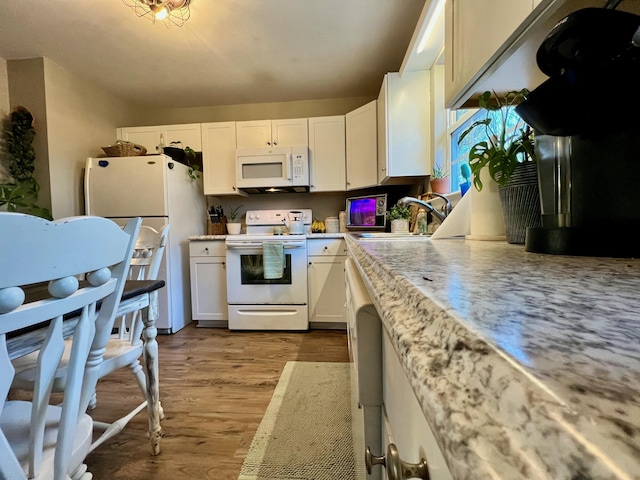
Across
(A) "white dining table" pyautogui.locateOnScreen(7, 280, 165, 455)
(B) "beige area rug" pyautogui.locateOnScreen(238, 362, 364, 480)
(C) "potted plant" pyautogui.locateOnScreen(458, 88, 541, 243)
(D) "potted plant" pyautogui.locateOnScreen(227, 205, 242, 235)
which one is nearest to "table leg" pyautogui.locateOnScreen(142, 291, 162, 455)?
(A) "white dining table" pyautogui.locateOnScreen(7, 280, 165, 455)

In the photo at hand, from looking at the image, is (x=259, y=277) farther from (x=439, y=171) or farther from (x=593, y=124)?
(x=593, y=124)

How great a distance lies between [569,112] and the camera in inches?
21.8

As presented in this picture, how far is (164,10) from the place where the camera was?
5.67ft

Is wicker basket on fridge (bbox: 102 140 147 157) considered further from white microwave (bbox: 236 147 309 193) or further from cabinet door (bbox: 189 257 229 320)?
cabinet door (bbox: 189 257 229 320)

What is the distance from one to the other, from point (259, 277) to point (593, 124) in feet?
7.91

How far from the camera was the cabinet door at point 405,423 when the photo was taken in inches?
9.7

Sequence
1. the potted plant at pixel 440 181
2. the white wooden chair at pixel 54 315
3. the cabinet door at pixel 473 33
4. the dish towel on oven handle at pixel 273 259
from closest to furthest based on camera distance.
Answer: the white wooden chair at pixel 54 315 < the cabinet door at pixel 473 33 < the potted plant at pixel 440 181 < the dish towel on oven handle at pixel 273 259

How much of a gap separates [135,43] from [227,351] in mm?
2448

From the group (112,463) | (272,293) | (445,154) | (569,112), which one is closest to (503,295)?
(569,112)

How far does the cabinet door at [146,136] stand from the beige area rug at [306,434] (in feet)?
8.92

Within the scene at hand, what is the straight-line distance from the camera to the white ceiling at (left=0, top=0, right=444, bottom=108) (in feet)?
6.18

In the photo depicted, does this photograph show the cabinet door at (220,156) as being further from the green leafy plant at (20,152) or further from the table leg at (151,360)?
the table leg at (151,360)

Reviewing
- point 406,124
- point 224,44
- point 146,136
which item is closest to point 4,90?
point 146,136

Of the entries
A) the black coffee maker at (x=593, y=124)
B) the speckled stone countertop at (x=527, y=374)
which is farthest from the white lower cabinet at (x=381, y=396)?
the black coffee maker at (x=593, y=124)
